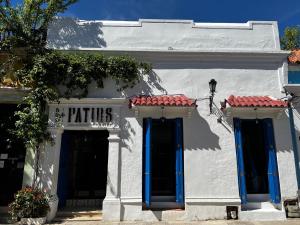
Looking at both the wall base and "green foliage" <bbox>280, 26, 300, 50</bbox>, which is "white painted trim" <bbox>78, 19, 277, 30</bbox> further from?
"green foliage" <bbox>280, 26, 300, 50</bbox>

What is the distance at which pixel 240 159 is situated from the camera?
8383mm

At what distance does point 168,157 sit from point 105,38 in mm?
4506

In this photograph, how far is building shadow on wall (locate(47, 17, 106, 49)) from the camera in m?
9.22

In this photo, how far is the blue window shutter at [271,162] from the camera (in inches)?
323

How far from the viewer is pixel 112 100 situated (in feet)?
28.2

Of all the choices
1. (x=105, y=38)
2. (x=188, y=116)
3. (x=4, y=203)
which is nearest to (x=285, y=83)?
(x=188, y=116)

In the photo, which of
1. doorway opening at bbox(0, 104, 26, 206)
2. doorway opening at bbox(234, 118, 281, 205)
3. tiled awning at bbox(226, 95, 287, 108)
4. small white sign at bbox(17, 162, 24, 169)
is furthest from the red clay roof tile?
small white sign at bbox(17, 162, 24, 169)

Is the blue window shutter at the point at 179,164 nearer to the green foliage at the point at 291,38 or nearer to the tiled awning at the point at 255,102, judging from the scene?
the tiled awning at the point at 255,102

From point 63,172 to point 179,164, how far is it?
3.82m

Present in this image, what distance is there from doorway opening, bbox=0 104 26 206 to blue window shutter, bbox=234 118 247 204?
6675 millimetres

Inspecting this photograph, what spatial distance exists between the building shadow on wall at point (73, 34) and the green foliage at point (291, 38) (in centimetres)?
1422

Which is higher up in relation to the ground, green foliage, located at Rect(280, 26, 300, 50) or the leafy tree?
green foliage, located at Rect(280, 26, 300, 50)

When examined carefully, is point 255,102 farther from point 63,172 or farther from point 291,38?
point 291,38

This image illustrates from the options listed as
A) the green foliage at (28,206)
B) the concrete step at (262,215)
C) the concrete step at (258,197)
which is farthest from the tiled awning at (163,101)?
the green foliage at (28,206)
